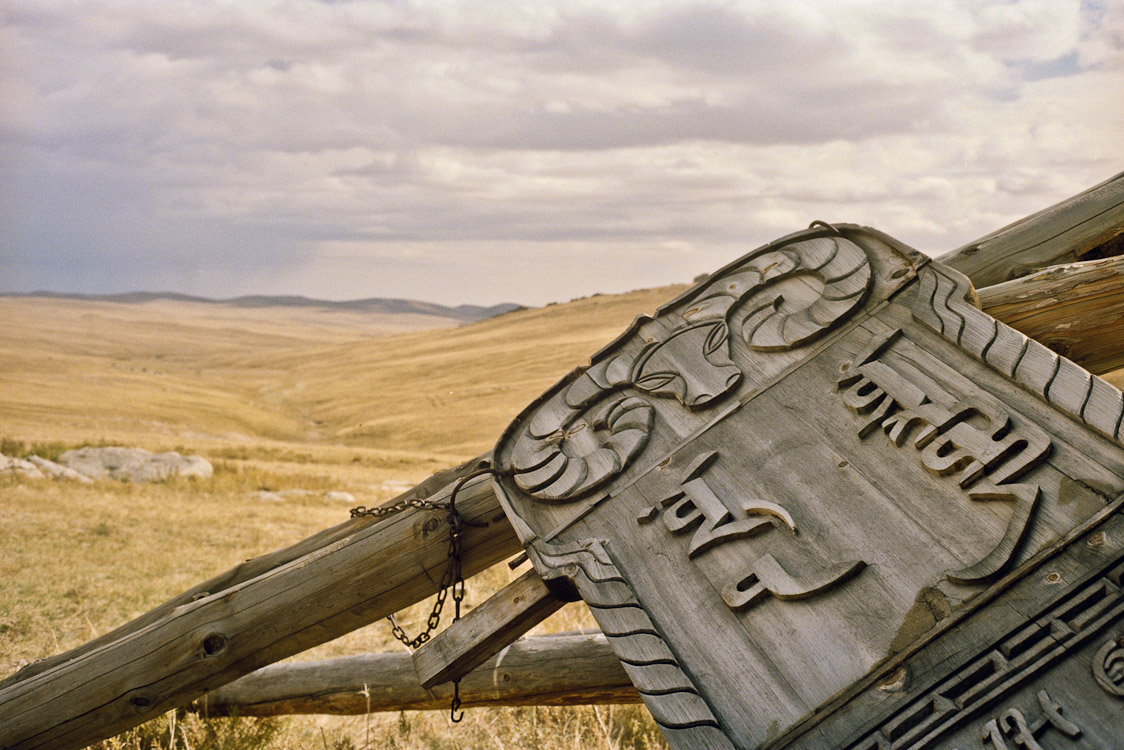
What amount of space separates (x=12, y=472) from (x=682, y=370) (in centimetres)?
1178

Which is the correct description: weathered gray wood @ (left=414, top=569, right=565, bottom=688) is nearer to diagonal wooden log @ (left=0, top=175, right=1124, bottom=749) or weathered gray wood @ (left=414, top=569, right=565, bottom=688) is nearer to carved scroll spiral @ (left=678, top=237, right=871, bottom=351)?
diagonal wooden log @ (left=0, top=175, right=1124, bottom=749)

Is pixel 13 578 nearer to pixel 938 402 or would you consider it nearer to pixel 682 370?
pixel 682 370

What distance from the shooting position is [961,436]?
6.56 feet

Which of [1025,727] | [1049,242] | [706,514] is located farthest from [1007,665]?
[1049,242]

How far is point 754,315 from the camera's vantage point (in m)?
2.76

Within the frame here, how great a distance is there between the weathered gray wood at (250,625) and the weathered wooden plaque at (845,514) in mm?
356

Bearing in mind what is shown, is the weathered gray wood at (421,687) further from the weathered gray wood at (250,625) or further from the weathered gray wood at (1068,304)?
the weathered gray wood at (1068,304)

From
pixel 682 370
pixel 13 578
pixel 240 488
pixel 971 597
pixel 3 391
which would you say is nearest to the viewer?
pixel 971 597

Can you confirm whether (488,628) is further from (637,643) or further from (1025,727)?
(1025,727)

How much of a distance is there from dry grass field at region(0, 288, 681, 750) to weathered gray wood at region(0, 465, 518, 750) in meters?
0.69

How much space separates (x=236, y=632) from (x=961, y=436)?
247 cm

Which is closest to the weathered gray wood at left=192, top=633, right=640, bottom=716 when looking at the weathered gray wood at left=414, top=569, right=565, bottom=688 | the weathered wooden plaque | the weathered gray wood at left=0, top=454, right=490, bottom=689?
the weathered gray wood at left=0, top=454, right=490, bottom=689

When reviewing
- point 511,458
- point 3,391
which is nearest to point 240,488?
point 511,458

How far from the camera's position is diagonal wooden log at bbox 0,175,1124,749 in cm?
274
